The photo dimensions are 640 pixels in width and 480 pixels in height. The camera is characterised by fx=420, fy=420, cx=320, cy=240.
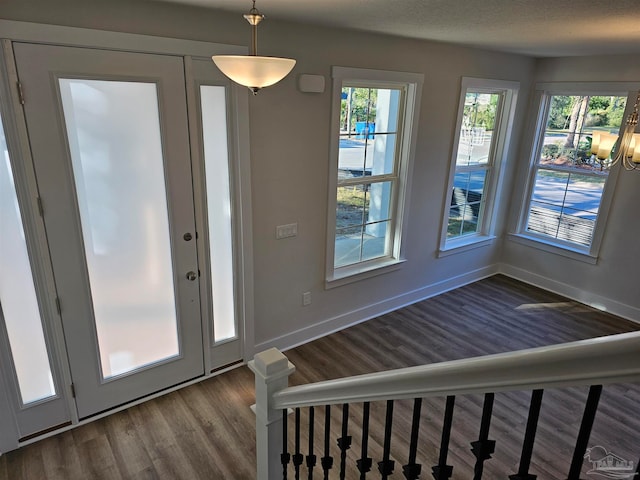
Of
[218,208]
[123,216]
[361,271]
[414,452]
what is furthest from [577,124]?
[414,452]

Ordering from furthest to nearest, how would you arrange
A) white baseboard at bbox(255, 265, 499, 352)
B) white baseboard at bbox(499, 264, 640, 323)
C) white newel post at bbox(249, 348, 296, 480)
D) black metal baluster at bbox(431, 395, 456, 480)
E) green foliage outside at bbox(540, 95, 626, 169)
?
white baseboard at bbox(499, 264, 640, 323) → green foliage outside at bbox(540, 95, 626, 169) → white baseboard at bbox(255, 265, 499, 352) → white newel post at bbox(249, 348, 296, 480) → black metal baluster at bbox(431, 395, 456, 480)

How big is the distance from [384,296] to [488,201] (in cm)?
184

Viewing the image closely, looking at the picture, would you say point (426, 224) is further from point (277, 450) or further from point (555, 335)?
point (277, 450)

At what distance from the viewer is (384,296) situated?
14.2ft

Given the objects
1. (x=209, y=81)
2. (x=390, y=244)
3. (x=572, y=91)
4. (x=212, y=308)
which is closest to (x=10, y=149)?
(x=209, y=81)

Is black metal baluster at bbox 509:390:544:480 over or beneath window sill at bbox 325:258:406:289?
over

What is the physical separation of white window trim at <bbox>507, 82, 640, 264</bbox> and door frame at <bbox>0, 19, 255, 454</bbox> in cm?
352

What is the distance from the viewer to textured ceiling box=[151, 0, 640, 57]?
211 cm

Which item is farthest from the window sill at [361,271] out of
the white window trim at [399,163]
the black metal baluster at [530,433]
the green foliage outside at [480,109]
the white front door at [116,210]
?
the black metal baluster at [530,433]

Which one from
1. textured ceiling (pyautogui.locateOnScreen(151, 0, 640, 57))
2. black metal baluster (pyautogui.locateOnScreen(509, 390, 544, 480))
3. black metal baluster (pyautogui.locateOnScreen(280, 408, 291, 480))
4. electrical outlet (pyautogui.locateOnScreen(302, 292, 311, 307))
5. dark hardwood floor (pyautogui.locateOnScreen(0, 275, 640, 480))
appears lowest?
dark hardwood floor (pyautogui.locateOnScreen(0, 275, 640, 480))

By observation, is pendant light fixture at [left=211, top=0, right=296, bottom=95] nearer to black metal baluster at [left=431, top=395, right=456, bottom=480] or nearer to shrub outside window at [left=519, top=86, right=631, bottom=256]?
black metal baluster at [left=431, top=395, right=456, bottom=480]

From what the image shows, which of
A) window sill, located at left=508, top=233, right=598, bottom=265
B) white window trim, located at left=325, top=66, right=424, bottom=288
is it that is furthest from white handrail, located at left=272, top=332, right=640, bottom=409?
window sill, located at left=508, top=233, right=598, bottom=265

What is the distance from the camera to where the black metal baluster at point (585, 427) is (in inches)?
24.0

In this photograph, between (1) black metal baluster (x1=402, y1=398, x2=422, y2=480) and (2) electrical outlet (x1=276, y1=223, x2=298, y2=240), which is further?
(2) electrical outlet (x1=276, y1=223, x2=298, y2=240)
